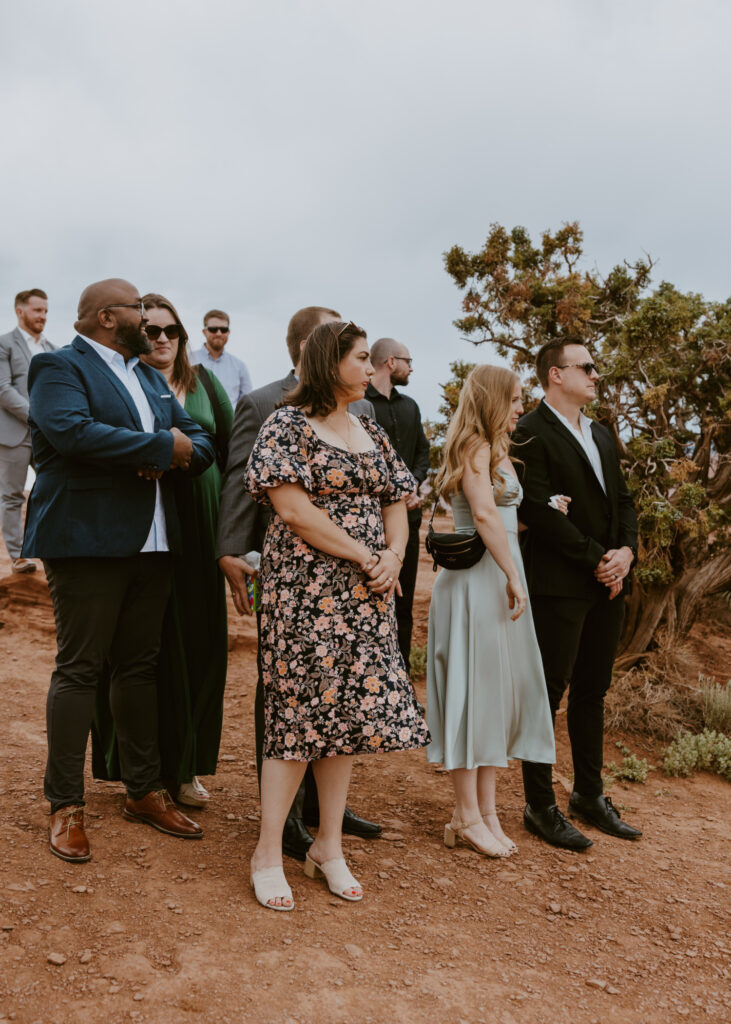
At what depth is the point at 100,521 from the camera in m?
3.18

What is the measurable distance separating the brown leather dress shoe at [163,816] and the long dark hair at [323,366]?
67.9 inches

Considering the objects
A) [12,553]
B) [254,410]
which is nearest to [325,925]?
[254,410]

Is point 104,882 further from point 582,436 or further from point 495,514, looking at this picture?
point 582,436

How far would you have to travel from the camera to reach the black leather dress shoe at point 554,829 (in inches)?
151

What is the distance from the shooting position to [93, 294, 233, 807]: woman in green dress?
3.76 meters

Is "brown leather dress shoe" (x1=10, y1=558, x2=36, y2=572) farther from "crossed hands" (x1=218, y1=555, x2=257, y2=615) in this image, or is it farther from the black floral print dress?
the black floral print dress

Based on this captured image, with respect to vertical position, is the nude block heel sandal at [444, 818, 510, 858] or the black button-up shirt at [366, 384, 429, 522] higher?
the black button-up shirt at [366, 384, 429, 522]

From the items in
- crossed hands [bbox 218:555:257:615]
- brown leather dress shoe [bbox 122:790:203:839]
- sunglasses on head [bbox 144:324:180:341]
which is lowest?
brown leather dress shoe [bbox 122:790:203:839]

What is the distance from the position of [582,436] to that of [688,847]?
6.71 feet

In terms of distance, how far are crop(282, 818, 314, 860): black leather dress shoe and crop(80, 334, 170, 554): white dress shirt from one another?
1.24m

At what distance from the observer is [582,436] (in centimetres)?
413

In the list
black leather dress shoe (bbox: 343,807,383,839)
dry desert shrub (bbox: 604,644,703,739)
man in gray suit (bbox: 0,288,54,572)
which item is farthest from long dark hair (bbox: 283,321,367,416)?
man in gray suit (bbox: 0,288,54,572)

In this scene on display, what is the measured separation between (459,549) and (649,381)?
10.3ft

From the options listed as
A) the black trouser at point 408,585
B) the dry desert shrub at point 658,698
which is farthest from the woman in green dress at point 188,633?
the dry desert shrub at point 658,698
